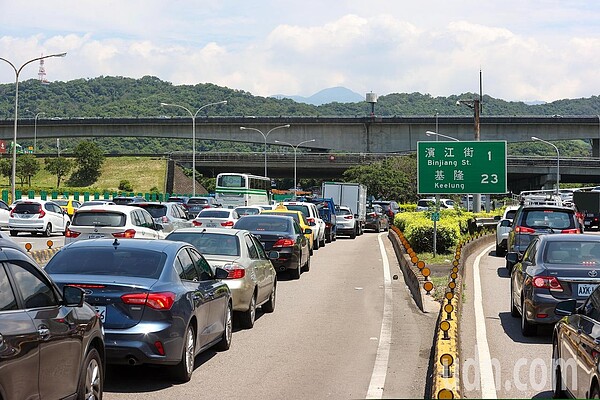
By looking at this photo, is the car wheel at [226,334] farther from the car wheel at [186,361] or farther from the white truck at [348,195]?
the white truck at [348,195]

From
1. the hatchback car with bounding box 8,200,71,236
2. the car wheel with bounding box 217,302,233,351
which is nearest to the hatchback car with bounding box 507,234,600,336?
the car wheel with bounding box 217,302,233,351

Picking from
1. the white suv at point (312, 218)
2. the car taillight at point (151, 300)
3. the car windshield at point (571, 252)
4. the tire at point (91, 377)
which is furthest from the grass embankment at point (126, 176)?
the tire at point (91, 377)

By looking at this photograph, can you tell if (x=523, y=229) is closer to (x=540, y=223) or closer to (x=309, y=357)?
(x=540, y=223)

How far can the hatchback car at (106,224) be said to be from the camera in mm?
21281

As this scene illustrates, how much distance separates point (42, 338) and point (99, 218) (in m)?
15.5

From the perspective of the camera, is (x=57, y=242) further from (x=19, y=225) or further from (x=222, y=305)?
(x=222, y=305)

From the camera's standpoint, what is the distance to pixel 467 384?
968 centimetres

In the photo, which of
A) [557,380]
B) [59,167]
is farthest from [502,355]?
[59,167]

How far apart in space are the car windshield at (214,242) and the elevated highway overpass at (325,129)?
8175 cm

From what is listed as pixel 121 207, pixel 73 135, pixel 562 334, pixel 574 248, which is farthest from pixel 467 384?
pixel 73 135

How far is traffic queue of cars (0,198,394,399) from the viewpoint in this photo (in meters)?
6.75

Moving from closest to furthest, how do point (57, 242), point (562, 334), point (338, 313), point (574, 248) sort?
point (562, 334)
point (574, 248)
point (338, 313)
point (57, 242)

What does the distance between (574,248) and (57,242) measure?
2580 centimetres

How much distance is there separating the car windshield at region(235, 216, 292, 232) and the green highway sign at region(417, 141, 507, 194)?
23.1 ft
